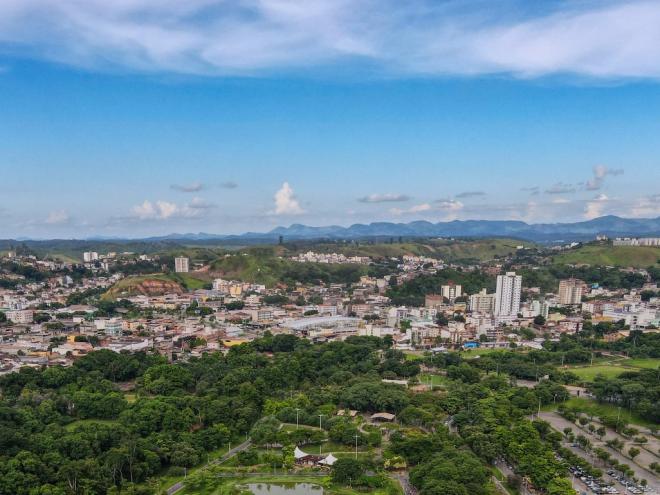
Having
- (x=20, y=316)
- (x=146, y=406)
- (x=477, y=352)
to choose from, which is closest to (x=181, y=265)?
(x=20, y=316)

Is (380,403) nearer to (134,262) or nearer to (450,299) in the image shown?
(450,299)

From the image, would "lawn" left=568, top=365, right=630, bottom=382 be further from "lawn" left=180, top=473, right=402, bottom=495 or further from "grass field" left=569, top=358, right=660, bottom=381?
"lawn" left=180, top=473, right=402, bottom=495

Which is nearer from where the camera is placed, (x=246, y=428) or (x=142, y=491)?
(x=142, y=491)

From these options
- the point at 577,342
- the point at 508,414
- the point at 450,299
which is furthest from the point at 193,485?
the point at 450,299

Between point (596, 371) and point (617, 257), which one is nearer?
point (596, 371)

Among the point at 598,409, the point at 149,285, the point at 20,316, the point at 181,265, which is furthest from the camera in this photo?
the point at 181,265

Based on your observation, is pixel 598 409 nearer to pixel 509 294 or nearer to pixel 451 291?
pixel 509 294
